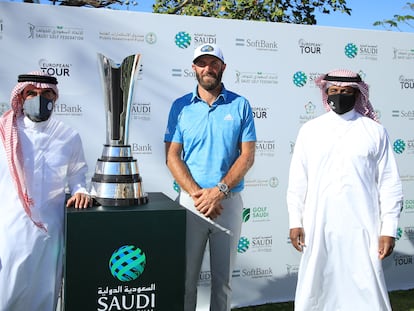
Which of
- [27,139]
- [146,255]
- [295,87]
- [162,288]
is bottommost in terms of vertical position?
[162,288]

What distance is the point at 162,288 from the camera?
198 centimetres

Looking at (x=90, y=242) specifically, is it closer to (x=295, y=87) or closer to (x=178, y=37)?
(x=178, y=37)

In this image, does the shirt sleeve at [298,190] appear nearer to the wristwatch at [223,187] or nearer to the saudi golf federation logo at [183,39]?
the wristwatch at [223,187]

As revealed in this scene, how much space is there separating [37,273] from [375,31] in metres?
3.19

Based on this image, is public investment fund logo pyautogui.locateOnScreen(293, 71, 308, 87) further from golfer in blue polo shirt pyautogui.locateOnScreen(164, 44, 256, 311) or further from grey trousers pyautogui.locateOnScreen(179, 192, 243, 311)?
grey trousers pyautogui.locateOnScreen(179, 192, 243, 311)

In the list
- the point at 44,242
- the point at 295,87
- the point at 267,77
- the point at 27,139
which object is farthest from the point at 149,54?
the point at 44,242

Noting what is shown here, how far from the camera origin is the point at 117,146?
6.83 feet

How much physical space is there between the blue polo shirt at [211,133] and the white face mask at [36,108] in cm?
70

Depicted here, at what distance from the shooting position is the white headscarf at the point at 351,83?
2474mm

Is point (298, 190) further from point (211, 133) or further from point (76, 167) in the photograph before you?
point (76, 167)

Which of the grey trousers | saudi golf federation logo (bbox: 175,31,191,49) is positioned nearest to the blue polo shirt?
→ the grey trousers

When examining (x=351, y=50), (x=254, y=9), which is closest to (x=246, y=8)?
(x=254, y=9)

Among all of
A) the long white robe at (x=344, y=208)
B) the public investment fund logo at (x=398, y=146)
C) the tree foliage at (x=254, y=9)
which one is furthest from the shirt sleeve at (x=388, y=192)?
the tree foliage at (x=254, y=9)

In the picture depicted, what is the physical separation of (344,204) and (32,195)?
151 centimetres
